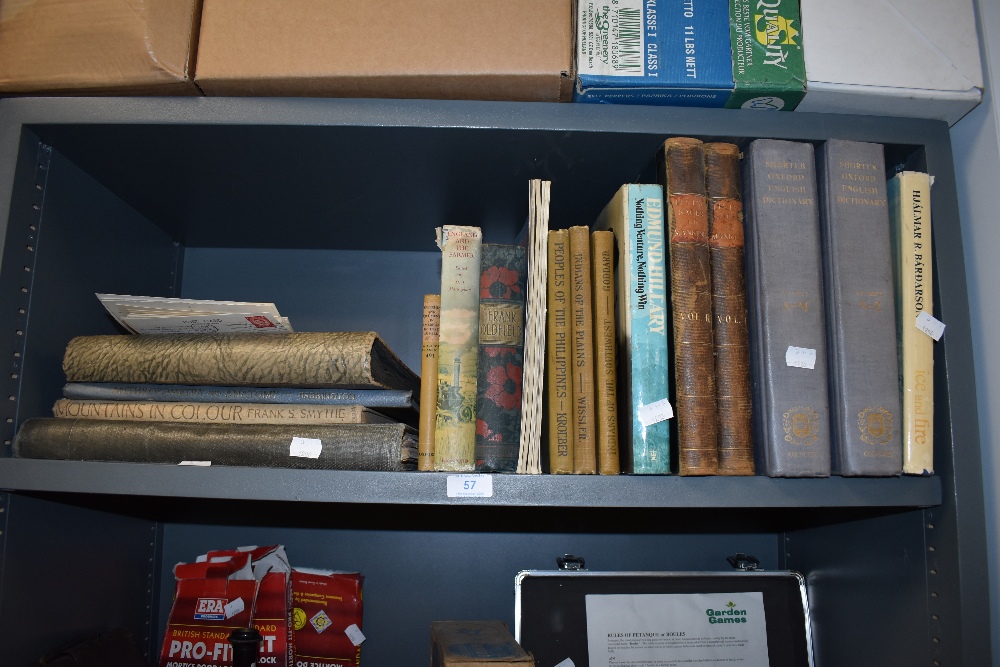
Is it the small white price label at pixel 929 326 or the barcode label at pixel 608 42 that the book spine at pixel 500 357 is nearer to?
the barcode label at pixel 608 42

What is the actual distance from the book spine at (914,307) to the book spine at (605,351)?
0.31 metres

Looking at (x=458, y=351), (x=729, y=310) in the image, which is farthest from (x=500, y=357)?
(x=729, y=310)

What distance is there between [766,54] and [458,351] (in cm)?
49

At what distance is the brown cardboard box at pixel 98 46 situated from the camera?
2.29 ft

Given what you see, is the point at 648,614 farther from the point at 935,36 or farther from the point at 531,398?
the point at 935,36

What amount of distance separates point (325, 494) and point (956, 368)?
2.33 feet

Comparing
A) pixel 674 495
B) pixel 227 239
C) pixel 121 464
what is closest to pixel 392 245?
pixel 227 239

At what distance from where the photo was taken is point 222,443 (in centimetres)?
69

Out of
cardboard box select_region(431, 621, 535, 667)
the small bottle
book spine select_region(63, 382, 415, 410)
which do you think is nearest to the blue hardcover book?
book spine select_region(63, 382, 415, 410)

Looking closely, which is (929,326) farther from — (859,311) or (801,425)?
(801,425)

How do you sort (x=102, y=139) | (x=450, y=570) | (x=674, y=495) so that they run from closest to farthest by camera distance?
1. (x=674, y=495)
2. (x=102, y=139)
3. (x=450, y=570)

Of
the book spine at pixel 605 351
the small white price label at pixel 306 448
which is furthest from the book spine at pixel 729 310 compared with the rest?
the small white price label at pixel 306 448

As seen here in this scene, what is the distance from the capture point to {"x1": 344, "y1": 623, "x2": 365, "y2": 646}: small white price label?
0.94 m

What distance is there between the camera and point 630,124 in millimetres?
723
